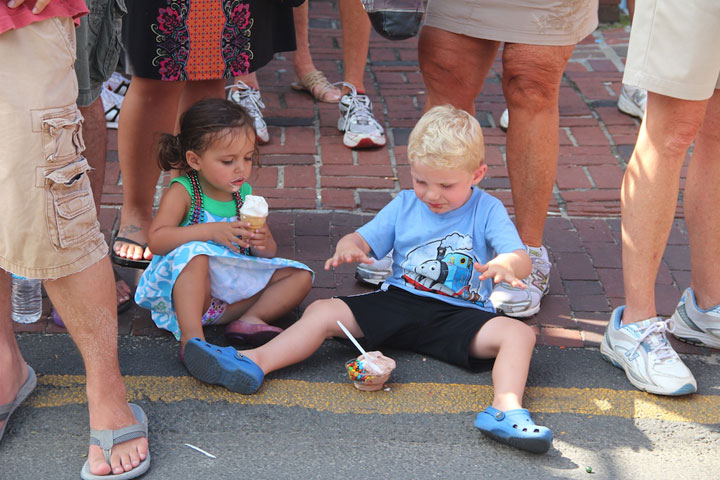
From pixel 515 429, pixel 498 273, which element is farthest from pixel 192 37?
pixel 515 429

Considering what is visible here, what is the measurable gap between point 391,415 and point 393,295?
497 millimetres

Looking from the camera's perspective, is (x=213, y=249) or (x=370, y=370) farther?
(x=213, y=249)

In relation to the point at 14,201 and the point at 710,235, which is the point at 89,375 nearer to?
the point at 14,201

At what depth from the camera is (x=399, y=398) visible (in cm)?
277

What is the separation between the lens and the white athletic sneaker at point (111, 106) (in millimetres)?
4887

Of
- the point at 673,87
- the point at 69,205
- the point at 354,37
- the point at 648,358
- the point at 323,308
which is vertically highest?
the point at 673,87

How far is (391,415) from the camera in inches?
105

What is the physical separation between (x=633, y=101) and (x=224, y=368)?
342 cm

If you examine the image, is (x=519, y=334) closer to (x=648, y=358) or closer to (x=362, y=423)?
(x=648, y=358)

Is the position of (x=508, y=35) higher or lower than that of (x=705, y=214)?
higher

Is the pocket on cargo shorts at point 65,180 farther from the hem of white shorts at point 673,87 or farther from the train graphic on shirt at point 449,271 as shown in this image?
the hem of white shorts at point 673,87

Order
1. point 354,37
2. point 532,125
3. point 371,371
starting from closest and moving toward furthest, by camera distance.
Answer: point 371,371, point 532,125, point 354,37

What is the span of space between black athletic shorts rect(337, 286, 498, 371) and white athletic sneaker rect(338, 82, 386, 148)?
184 cm

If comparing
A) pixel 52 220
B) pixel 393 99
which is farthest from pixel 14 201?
pixel 393 99
